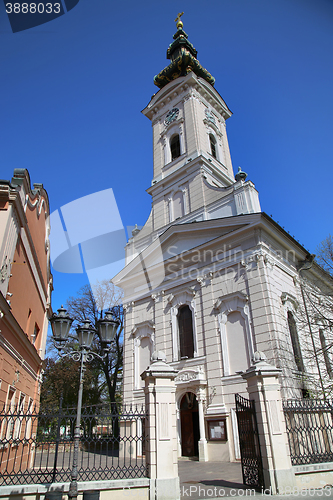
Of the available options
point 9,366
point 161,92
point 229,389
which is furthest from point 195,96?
point 9,366

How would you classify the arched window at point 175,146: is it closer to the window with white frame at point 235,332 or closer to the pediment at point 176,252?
the pediment at point 176,252

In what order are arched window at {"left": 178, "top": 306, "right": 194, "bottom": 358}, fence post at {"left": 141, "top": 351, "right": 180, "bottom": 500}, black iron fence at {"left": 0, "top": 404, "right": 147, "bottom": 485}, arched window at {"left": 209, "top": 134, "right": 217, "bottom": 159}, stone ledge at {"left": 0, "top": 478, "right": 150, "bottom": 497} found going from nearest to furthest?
stone ledge at {"left": 0, "top": 478, "right": 150, "bottom": 497} → fence post at {"left": 141, "top": 351, "right": 180, "bottom": 500} → black iron fence at {"left": 0, "top": 404, "right": 147, "bottom": 485} → arched window at {"left": 178, "top": 306, "right": 194, "bottom": 358} → arched window at {"left": 209, "top": 134, "right": 217, "bottom": 159}

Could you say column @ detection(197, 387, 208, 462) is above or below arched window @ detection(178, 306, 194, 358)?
below

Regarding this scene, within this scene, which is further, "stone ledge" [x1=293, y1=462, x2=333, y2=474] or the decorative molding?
the decorative molding

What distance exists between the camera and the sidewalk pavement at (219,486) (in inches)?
297

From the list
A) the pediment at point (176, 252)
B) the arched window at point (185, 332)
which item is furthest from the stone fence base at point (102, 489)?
the pediment at point (176, 252)

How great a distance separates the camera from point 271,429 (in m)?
7.95

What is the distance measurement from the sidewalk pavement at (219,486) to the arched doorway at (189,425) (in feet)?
9.68

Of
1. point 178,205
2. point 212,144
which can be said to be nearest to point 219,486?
point 178,205

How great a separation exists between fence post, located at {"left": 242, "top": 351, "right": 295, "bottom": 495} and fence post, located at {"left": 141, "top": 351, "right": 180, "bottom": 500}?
212 cm

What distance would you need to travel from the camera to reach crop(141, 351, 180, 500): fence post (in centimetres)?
729

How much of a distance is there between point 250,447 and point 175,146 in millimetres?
22875

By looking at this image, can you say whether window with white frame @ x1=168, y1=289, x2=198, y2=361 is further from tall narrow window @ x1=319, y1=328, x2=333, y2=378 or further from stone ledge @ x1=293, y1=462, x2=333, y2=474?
stone ledge @ x1=293, y1=462, x2=333, y2=474

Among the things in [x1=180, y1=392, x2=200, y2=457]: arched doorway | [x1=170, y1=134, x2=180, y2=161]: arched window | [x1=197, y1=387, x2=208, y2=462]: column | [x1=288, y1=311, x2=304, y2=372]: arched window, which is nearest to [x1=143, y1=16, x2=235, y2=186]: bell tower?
[x1=170, y1=134, x2=180, y2=161]: arched window
